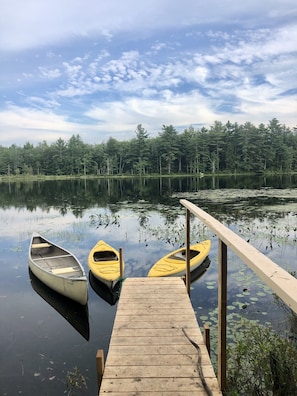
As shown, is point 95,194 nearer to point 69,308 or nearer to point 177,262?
point 177,262

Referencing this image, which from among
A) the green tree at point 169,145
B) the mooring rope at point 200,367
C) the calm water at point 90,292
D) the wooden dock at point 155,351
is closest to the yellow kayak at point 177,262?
the calm water at point 90,292

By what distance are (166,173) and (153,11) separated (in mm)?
46180

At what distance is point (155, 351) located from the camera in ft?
9.39

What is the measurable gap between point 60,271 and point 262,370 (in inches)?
195

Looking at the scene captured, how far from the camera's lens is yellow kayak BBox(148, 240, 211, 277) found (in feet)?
23.0

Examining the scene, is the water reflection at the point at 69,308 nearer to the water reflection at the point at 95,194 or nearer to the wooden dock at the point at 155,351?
the wooden dock at the point at 155,351

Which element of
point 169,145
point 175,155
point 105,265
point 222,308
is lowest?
point 105,265

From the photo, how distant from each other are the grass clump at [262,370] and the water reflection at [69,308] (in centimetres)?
277

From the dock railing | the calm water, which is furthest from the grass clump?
the calm water

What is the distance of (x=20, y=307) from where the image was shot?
264 inches

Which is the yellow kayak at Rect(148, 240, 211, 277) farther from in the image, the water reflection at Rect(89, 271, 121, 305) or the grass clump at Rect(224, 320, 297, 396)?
the grass clump at Rect(224, 320, 297, 396)

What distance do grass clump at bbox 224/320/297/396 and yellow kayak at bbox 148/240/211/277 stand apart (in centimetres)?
292

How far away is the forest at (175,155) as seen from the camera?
64.4m

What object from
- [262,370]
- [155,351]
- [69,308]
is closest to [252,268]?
[155,351]
